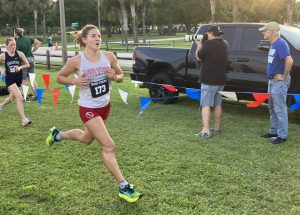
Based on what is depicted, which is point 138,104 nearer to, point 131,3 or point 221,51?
point 221,51

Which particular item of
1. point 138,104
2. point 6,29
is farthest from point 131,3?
point 6,29

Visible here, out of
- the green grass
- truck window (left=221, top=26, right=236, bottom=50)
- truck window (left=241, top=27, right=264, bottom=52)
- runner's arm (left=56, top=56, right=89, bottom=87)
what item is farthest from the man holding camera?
runner's arm (left=56, top=56, right=89, bottom=87)

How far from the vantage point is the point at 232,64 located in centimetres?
824

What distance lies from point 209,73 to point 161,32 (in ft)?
246

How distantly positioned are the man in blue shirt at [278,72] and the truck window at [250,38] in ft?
5.89

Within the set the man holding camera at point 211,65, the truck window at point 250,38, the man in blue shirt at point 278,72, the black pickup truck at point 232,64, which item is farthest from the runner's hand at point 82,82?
the truck window at point 250,38

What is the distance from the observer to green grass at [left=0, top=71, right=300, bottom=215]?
425cm

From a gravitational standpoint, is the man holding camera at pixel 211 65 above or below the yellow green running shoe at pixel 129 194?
above

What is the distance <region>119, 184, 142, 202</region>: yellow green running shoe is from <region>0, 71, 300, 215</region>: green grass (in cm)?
7

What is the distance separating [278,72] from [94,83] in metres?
3.15

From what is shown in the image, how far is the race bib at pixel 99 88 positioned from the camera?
4352 mm

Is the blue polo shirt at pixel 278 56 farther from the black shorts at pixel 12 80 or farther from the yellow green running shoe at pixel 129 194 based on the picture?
the black shorts at pixel 12 80

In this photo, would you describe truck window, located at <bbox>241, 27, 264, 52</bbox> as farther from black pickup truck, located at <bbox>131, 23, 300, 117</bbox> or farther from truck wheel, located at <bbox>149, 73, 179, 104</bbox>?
truck wheel, located at <bbox>149, 73, 179, 104</bbox>

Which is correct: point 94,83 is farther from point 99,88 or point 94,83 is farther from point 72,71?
point 72,71
